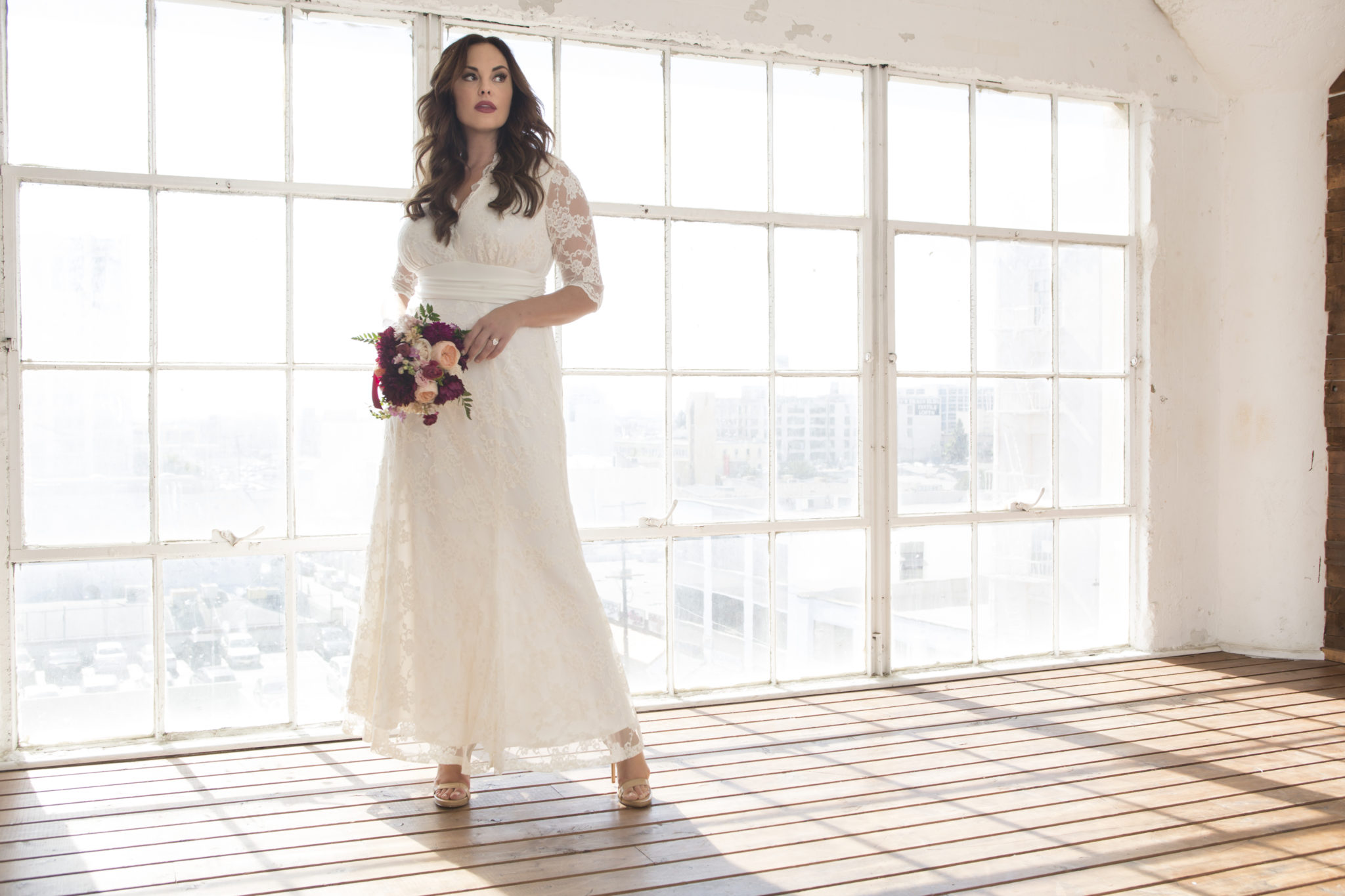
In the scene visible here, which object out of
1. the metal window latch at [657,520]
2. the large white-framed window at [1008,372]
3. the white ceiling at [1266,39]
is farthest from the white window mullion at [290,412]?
the white ceiling at [1266,39]

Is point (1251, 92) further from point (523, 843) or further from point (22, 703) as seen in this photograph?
point (22, 703)

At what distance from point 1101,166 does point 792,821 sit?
3.10m

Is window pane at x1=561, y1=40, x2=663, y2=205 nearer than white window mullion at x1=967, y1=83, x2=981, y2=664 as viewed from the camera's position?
Yes

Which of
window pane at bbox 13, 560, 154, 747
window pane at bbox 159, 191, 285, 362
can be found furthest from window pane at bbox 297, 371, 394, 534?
window pane at bbox 13, 560, 154, 747

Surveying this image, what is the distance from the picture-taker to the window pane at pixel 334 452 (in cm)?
316

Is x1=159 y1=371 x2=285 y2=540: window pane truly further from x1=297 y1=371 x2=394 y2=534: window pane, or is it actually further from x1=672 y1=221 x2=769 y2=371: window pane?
x1=672 y1=221 x2=769 y2=371: window pane

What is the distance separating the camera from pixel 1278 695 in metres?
3.52

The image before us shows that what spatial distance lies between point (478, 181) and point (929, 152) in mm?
2079

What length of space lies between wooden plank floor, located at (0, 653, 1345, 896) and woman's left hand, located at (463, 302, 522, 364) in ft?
3.61

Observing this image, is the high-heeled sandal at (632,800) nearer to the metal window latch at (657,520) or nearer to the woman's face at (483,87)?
the metal window latch at (657,520)

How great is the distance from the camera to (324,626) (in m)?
3.18

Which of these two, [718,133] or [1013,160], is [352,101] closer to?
[718,133]

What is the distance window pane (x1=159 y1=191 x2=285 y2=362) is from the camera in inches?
120

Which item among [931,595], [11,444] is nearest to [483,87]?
[11,444]
